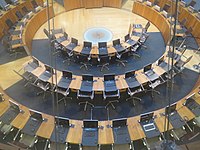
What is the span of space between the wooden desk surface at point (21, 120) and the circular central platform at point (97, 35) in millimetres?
5260

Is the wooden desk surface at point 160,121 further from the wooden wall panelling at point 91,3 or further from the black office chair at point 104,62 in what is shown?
the wooden wall panelling at point 91,3

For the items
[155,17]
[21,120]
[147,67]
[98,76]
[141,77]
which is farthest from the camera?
[155,17]

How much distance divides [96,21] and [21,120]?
7276mm

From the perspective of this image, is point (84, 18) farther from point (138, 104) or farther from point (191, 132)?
point (191, 132)

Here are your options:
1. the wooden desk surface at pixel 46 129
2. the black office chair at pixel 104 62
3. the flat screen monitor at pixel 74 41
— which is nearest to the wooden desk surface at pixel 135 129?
the wooden desk surface at pixel 46 129

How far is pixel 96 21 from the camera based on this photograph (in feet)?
53.9

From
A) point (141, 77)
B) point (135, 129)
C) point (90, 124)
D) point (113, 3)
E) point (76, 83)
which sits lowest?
point (135, 129)

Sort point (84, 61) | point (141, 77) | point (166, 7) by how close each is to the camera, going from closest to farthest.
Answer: point (141, 77) → point (84, 61) → point (166, 7)

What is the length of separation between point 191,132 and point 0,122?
Result: 212 inches

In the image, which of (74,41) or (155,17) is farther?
(155,17)

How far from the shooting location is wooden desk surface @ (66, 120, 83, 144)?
9.74 metres

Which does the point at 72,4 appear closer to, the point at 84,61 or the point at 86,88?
the point at 84,61

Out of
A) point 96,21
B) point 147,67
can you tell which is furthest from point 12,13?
point 147,67

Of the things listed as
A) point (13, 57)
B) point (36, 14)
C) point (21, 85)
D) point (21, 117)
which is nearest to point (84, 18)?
point (36, 14)
